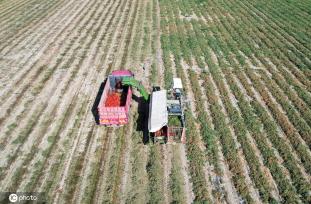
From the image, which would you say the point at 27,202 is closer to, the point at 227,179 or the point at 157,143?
the point at 157,143

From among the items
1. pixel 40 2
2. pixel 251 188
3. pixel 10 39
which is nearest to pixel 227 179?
pixel 251 188
